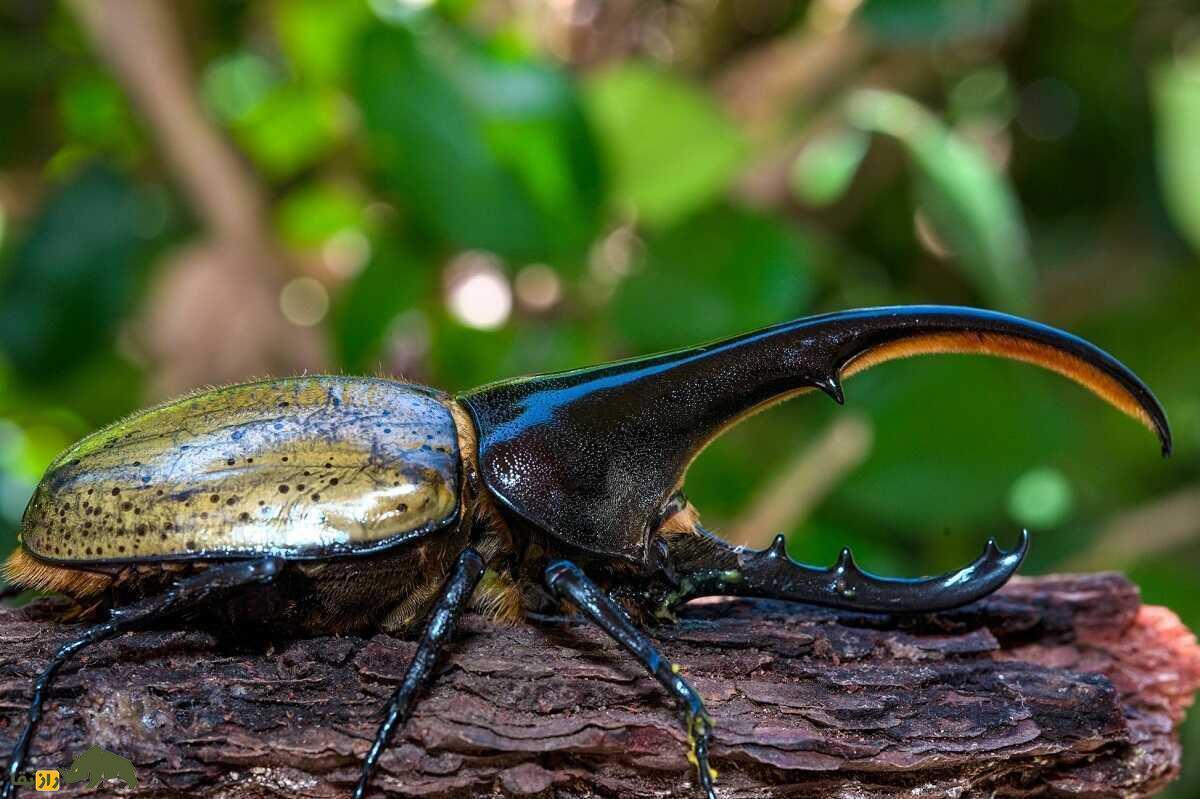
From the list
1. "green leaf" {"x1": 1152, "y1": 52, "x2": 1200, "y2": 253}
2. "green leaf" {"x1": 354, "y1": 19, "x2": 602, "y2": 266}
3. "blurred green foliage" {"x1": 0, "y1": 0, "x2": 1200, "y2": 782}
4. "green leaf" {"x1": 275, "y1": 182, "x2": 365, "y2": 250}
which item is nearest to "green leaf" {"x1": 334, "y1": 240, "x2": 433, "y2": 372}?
"blurred green foliage" {"x1": 0, "y1": 0, "x2": 1200, "y2": 782}

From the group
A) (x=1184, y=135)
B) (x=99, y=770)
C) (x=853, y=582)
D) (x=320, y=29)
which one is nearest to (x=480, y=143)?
(x=320, y=29)

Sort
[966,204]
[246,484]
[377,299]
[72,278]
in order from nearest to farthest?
[246,484] < [966,204] < [377,299] < [72,278]

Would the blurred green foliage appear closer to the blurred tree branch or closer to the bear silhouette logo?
the blurred tree branch

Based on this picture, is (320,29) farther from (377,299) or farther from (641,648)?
(641,648)

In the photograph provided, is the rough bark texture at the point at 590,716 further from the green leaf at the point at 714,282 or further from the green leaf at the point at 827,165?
the green leaf at the point at 827,165

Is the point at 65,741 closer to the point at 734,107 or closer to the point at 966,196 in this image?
the point at 966,196

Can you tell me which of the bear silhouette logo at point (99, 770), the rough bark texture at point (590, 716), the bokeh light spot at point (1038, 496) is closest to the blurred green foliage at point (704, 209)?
→ the bokeh light spot at point (1038, 496)
